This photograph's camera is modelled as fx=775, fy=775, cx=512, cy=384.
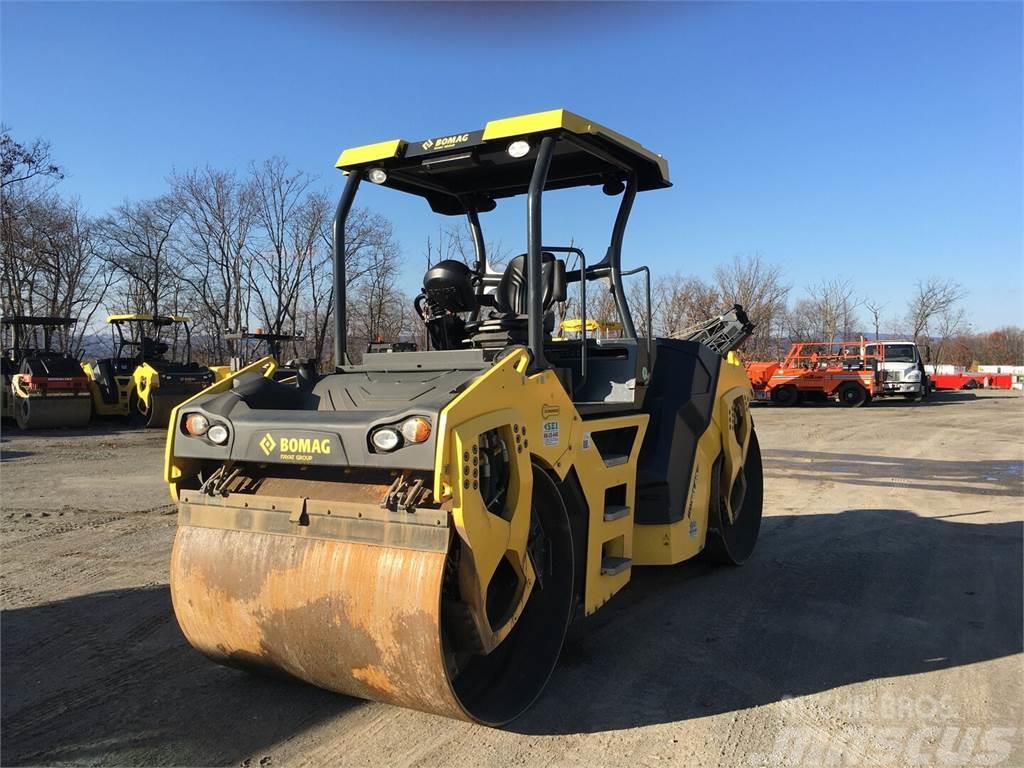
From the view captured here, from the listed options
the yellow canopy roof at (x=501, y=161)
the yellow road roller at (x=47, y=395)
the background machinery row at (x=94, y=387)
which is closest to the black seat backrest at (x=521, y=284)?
the yellow canopy roof at (x=501, y=161)

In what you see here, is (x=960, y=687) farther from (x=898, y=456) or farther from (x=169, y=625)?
(x=898, y=456)

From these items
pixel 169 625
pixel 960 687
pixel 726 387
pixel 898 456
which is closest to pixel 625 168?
pixel 726 387

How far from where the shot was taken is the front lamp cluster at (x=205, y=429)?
127 inches

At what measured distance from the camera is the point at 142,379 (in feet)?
53.5

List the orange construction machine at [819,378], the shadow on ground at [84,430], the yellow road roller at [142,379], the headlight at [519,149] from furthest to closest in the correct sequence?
the orange construction machine at [819,378] → the yellow road roller at [142,379] → the shadow on ground at [84,430] → the headlight at [519,149]

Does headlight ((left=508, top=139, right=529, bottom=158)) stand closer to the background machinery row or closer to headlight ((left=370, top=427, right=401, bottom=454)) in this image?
headlight ((left=370, top=427, right=401, bottom=454))

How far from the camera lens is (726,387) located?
17.6 feet

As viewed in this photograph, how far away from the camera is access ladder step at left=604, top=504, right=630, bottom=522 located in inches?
151

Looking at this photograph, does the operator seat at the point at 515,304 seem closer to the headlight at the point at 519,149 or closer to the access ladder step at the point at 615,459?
the headlight at the point at 519,149

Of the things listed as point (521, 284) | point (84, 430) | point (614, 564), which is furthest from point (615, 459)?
point (84, 430)

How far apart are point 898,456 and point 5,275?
29.3 metres

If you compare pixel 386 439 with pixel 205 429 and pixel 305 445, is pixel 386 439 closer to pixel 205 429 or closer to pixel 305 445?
pixel 305 445

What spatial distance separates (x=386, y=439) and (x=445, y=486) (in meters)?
0.30

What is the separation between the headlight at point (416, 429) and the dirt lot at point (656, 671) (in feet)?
3.97
